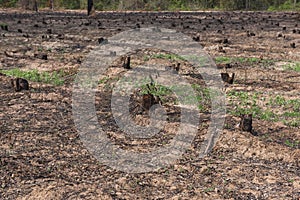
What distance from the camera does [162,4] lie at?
123ft

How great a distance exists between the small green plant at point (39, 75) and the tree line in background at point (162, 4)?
2653 cm

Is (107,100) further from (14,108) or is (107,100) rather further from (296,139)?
(296,139)

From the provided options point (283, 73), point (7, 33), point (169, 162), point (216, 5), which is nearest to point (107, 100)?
point (169, 162)

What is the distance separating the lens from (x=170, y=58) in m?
9.51

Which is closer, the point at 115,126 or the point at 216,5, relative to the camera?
the point at 115,126

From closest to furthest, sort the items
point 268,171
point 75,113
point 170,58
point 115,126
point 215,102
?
point 268,171 → point 115,126 → point 75,113 → point 215,102 → point 170,58

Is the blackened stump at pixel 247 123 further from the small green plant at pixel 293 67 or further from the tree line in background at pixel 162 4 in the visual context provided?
the tree line in background at pixel 162 4

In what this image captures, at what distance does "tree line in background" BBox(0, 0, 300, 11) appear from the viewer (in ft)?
117

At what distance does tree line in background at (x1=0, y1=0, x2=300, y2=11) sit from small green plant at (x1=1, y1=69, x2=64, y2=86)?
2653cm

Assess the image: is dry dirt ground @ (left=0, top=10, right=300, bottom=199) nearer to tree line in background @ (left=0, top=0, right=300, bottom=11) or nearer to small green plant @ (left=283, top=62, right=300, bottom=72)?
small green plant @ (left=283, top=62, right=300, bottom=72)

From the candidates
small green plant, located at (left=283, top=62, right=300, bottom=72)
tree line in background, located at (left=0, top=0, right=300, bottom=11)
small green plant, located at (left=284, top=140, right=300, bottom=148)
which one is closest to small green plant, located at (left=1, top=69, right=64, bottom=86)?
small green plant, located at (left=284, top=140, right=300, bottom=148)

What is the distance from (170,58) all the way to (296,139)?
500cm

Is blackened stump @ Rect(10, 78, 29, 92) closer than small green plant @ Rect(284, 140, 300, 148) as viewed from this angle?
No

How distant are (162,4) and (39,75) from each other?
3096cm
